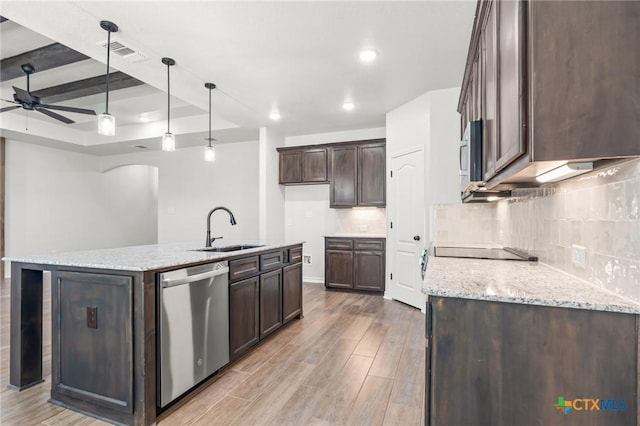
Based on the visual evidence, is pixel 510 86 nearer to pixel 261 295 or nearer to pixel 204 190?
pixel 261 295

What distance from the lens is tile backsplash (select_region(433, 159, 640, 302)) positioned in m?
1.04

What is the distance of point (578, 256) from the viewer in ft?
4.57

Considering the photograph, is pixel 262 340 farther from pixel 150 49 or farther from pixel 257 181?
pixel 257 181

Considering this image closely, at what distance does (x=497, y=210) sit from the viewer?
2988 mm

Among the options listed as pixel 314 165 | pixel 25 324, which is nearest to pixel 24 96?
pixel 25 324

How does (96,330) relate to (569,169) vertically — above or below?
below

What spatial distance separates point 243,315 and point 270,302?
45 cm

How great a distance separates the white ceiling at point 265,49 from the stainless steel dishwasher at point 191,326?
6.31ft

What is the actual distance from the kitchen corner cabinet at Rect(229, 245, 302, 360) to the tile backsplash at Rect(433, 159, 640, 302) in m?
2.15

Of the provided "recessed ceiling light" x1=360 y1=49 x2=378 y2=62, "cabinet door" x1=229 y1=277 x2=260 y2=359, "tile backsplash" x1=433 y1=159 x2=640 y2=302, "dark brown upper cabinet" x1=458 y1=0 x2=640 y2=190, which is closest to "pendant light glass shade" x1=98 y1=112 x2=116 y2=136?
"cabinet door" x1=229 y1=277 x2=260 y2=359

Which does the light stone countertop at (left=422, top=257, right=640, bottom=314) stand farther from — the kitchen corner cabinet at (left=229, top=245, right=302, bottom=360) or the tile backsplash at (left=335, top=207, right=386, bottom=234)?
the tile backsplash at (left=335, top=207, right=386, bottom=234)

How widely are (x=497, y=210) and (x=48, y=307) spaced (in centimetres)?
545

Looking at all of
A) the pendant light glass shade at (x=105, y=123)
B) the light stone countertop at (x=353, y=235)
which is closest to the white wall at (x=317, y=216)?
the light stone countertop at (x=353, y=235)

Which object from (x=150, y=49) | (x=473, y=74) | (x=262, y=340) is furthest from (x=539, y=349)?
(x=150, y=49)
